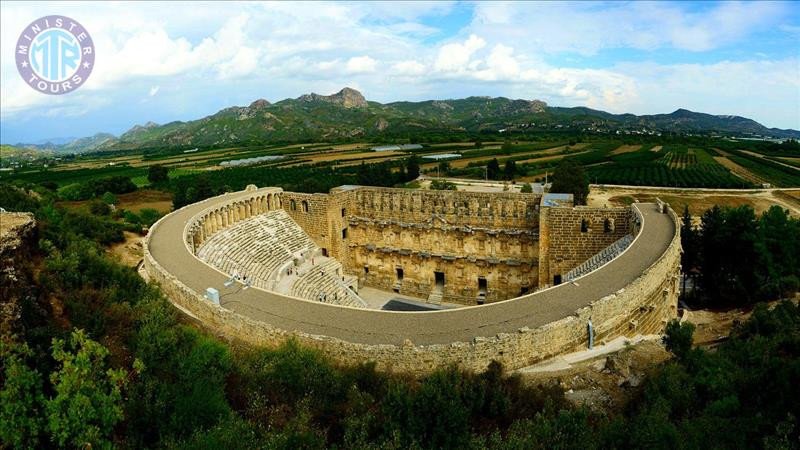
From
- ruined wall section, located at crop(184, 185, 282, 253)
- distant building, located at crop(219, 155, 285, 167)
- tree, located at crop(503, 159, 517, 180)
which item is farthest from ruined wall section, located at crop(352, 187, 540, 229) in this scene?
distant building, located at crop(219, 155, 285, 167)

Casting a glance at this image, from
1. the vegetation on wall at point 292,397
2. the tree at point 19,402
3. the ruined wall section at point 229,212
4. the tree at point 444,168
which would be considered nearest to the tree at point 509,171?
the tree at point 444,168

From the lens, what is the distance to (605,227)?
1121 inches

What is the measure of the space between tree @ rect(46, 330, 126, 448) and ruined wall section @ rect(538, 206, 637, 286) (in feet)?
77.9

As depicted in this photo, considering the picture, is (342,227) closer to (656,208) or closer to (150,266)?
(150,266)

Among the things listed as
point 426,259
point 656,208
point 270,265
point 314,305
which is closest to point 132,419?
point 314,305

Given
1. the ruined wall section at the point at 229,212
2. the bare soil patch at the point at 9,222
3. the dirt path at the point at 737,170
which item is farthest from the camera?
the dirt path at the point at 737,170

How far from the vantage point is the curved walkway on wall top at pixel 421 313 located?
15.7 metres

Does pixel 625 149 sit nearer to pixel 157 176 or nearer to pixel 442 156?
pixel 442 156

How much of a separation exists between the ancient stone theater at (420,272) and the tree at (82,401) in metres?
5.26

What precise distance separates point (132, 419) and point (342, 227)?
83.1ft

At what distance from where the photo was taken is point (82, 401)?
9227mm

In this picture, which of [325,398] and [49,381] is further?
[325,398]

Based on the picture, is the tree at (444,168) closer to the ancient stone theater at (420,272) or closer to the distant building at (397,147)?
the distant building at (397,147)

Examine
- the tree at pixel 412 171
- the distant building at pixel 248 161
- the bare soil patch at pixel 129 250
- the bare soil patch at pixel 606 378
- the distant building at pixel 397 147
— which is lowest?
the bare soil patch at pixel 606 378
